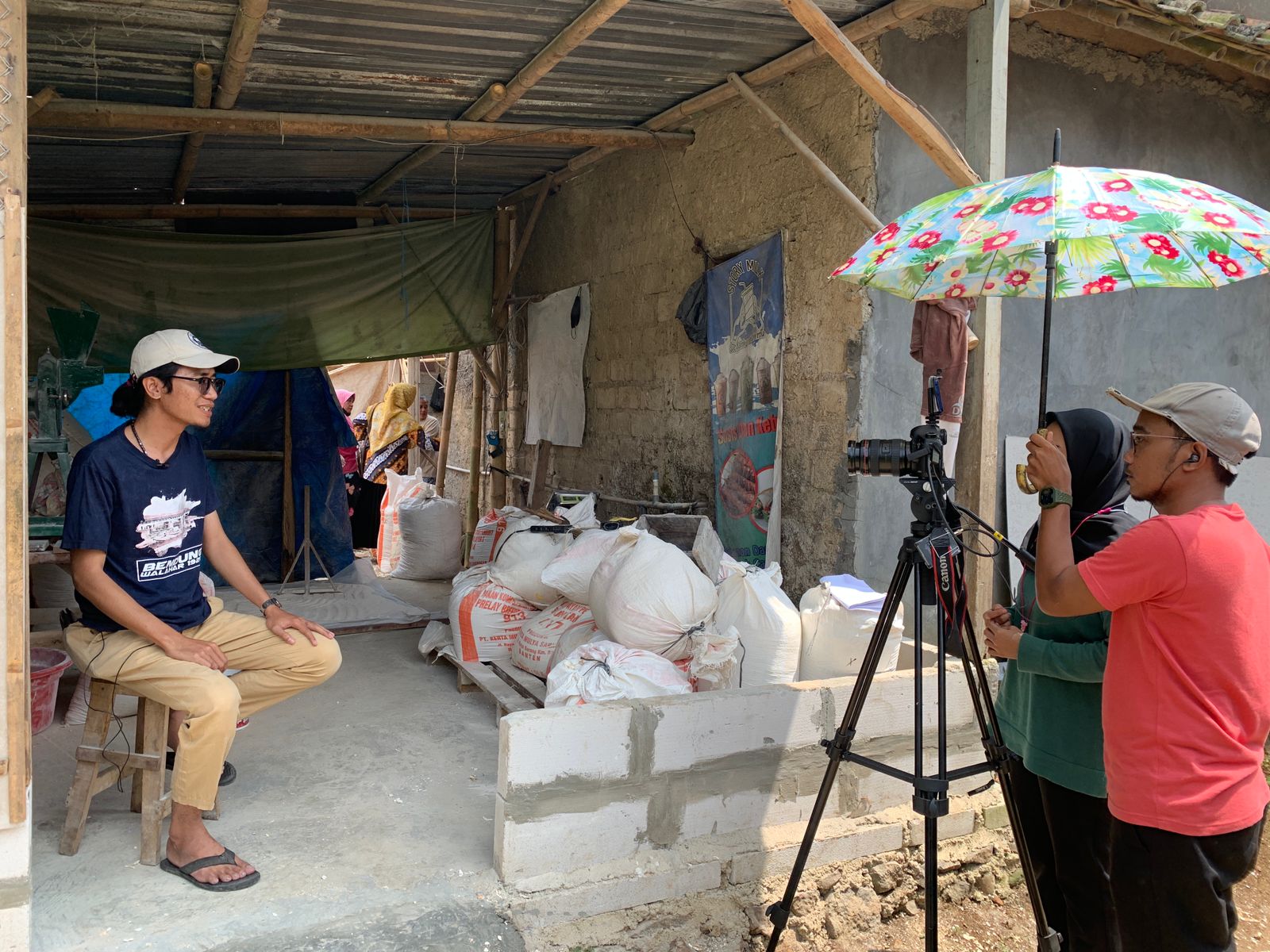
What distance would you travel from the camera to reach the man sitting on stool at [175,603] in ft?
8.94

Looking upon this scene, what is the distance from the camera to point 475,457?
9.12 metres

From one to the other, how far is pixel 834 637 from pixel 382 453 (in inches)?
280

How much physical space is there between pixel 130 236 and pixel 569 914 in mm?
5238

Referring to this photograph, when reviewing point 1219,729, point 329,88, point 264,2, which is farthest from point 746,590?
point 329,88

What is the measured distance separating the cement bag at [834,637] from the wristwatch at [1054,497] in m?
1.51

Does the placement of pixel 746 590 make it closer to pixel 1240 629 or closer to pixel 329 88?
pixel 1240 629

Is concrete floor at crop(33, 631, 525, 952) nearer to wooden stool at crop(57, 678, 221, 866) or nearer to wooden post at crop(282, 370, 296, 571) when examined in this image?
wooden stool at crop(57, 678, 221, 866)

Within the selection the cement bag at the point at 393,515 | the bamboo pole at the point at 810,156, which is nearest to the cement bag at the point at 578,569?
the bamboo pole at the point at 810,156

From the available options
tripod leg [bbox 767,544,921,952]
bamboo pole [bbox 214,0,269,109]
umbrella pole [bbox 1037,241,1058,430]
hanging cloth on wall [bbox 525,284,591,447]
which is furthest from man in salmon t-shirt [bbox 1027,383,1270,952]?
hanging cloth on wall [bbox 525,284,591,447]

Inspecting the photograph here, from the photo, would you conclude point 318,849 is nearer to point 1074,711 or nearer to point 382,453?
point 1074,711

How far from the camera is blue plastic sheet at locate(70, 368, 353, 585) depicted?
24.1 ft

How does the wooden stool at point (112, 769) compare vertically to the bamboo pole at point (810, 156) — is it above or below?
below

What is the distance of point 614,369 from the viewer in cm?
684

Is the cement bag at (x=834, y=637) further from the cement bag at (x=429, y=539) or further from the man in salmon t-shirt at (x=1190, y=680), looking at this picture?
the cement bag at (x=429, y=539)
